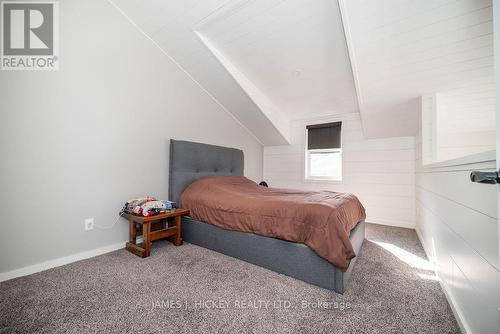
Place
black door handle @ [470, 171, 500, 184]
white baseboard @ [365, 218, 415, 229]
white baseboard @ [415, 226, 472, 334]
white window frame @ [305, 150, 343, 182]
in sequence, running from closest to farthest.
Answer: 1. black door handle @ [470, 171, 500, 184]
2. white baseboard @ [415, 226, 472, 334]
3. white baseboard @ [365, 218, 415, 229]
4. white window frame @ [305, 150, 343, 182]

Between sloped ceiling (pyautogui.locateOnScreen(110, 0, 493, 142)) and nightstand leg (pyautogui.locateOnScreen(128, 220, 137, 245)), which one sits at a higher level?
sloped ceiling (pyautogui.locateOnScreen(110, 0, 493, 142))

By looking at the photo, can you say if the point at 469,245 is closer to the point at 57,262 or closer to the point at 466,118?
the point at 466,118

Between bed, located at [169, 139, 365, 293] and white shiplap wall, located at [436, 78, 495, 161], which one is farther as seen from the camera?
white shiplap wall, located at [436, 78, 495, 161]

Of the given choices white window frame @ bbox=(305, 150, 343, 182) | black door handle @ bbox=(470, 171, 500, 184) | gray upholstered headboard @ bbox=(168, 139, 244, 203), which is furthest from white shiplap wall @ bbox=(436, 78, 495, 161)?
gray upholstered headboard @ bbox=(168, 139, 244, 203)

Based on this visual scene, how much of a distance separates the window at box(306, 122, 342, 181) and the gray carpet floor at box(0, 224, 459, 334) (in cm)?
226

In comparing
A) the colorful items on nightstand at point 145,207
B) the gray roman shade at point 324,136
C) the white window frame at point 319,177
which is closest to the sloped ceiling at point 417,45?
the gray roman shade at point 324,136

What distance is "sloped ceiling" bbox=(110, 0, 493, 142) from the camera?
1.75 m

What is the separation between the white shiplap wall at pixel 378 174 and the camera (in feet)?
11.2

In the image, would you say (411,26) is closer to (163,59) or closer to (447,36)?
(447,36)

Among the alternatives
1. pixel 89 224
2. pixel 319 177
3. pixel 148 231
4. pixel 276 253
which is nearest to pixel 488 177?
pixel 276 253

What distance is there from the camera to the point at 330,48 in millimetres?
2459

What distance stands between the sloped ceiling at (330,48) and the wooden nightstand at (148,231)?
2.08m

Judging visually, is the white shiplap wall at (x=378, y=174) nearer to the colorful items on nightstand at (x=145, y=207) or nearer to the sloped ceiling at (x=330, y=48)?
the sloped ceiling at (x=330, y=48)

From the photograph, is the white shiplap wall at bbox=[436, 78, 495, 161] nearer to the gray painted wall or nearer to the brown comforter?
the brown comforter
